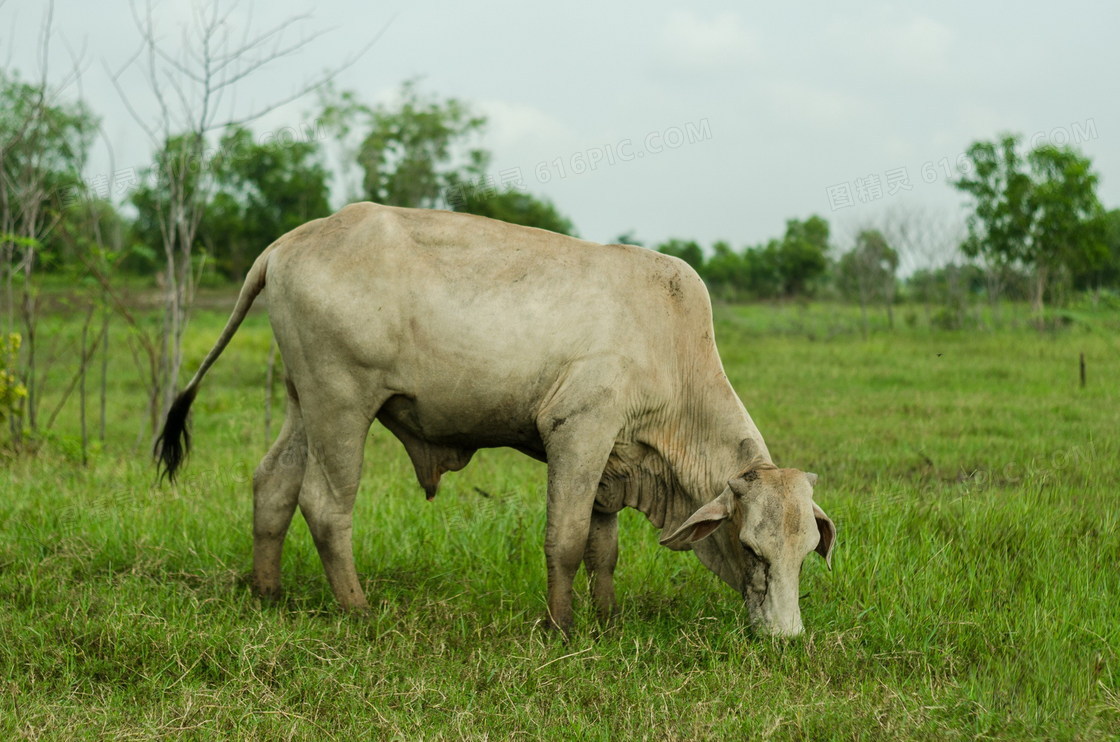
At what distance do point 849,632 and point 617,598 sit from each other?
1.20m

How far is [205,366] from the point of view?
5.26 m

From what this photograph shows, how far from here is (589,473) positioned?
4.44 meters

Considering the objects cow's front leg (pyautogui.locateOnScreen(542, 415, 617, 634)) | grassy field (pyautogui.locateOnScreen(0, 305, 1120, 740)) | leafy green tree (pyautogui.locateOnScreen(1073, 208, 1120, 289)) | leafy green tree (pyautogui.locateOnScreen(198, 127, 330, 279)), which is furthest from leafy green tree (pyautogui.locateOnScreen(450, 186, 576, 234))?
cow's front leg (pyautogui.locateOnScreen(542, 415, 617, 634))

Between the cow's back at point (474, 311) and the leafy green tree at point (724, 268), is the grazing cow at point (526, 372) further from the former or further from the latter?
the leafy green tree at point (724, 268)

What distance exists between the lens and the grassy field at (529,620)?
3650 millimetres

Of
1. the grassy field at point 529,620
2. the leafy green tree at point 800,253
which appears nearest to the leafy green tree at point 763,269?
the leafy green tree at point 800,253

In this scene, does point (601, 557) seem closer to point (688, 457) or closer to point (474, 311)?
→ point (688, 457)

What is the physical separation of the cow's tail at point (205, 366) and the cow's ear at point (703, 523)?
7.53 feet

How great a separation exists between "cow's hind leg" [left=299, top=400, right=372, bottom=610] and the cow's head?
155 centimetres

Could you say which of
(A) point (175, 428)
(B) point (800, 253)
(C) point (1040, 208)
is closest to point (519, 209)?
(C) point (1040, 208)

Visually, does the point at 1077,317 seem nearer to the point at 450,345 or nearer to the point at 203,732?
the point at 450,345

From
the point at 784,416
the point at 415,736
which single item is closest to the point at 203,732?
the point at 415,736

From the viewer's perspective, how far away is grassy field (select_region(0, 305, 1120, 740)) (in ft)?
12.0

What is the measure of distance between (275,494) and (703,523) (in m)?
2.19
